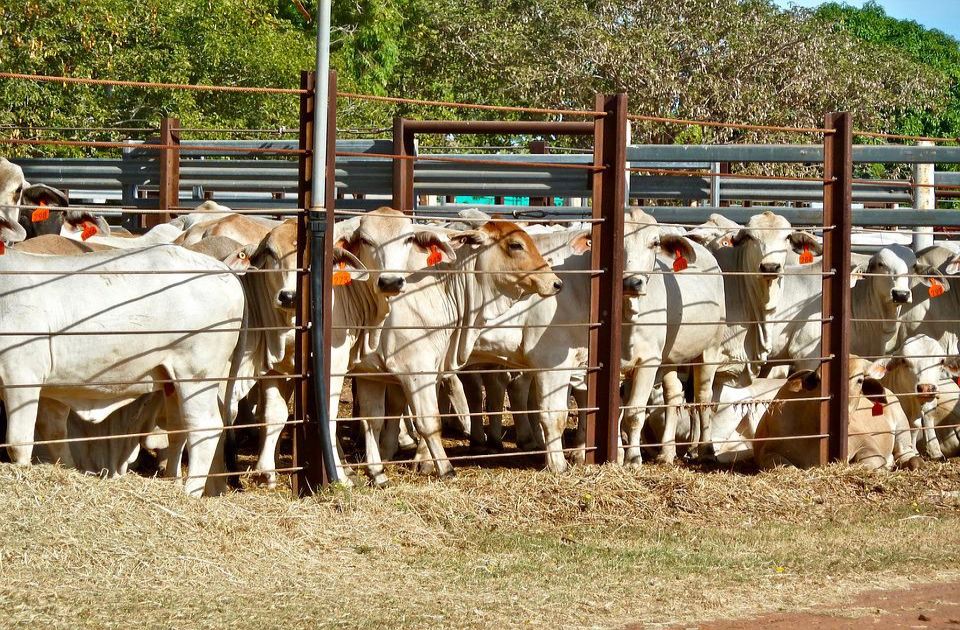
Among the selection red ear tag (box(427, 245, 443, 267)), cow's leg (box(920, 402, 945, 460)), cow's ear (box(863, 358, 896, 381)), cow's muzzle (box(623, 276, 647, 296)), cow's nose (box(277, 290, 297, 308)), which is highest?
red ear tag (box(427, 245, 443, 267))

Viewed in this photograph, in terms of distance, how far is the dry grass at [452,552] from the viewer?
5.23 m

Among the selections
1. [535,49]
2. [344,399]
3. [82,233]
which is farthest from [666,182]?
[535,49]

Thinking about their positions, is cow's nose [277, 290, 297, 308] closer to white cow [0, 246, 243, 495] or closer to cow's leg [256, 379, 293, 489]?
white cow [0, 246, 243, 495]

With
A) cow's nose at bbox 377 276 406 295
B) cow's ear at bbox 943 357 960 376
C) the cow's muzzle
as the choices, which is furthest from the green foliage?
cow's nose at bbox 377 276 406 295

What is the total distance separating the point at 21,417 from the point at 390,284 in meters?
2.44

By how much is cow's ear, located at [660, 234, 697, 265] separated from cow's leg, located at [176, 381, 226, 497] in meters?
4.00

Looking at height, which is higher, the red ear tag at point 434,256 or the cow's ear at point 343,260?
the red ear tag at point 434,256

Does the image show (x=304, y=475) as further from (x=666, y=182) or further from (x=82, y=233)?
(x=666, y=182)

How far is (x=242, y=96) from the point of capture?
74.9 ft

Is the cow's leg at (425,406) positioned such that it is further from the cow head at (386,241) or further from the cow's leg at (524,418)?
the cow's leg at (524,418)

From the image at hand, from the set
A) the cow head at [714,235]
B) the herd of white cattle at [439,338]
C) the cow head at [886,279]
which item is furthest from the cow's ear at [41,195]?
the cow head at [886,279]

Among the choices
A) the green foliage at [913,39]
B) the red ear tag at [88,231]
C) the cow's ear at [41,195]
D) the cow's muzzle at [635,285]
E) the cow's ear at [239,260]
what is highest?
the green foliage at [913,39]

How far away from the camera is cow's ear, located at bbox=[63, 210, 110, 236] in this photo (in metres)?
9.95

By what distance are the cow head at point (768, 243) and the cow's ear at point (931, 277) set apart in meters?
1.05
